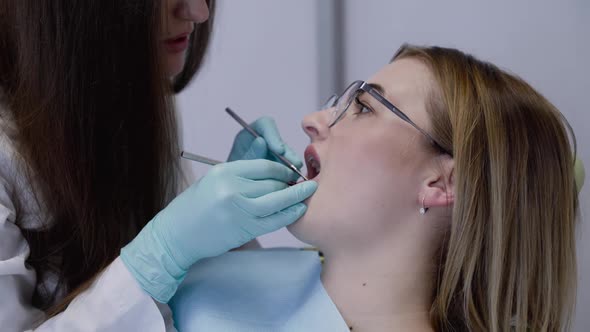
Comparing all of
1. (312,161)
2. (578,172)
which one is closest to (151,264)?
(312,161)

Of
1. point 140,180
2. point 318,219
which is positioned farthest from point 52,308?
point 318,219

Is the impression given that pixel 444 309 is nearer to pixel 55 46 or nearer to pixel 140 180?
pixel 140 180

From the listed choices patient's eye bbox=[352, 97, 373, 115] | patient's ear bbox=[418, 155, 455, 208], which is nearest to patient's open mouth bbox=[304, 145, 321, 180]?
patient's eye bbox=[352, 97, 373, 115]

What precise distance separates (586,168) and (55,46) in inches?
47.3

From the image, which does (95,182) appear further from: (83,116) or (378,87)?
(378,87)

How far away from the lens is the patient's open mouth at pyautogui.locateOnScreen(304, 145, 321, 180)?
1212 millimetres

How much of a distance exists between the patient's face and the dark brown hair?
1.20 ft

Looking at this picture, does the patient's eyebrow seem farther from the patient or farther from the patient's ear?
the patient's ear

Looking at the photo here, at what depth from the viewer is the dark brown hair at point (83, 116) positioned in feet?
3.55

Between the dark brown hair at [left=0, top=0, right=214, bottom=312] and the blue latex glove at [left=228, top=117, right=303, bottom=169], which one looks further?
the blue latex glove at [left=228, top=117, right=303, bottom=169]

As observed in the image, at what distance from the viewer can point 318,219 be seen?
44.8 inches

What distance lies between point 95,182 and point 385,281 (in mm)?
595

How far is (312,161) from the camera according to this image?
1239mm

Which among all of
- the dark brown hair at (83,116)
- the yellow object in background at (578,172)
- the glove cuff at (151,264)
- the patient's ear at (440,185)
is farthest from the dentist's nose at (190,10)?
the yellow object in background at (578,172)
